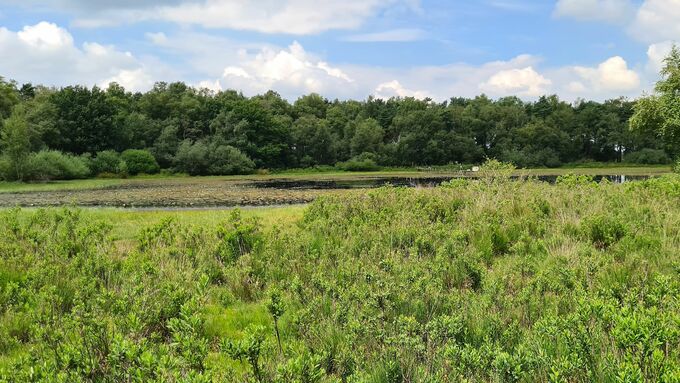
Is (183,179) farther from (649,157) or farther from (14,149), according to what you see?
(649,157)

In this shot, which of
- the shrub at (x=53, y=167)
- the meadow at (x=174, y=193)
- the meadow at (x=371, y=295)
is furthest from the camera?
the shrub at (x=53, y=167)

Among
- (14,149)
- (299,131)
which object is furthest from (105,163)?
(299,131)

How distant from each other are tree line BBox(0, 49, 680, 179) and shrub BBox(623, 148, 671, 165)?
1.03 ft

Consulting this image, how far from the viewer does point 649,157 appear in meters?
102

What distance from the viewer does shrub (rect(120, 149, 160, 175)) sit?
73.4 m

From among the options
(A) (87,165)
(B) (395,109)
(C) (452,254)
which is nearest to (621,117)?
(B) (395,109)

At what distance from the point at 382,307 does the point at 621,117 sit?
130m

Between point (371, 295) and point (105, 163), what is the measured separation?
7329cm

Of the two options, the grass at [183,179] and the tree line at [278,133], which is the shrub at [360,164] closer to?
the tree line at [278,133]

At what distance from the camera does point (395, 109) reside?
132 metres

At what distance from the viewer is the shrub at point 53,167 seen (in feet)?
181

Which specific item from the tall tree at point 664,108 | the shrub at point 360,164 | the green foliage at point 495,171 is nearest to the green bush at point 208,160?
the shrub at point 360,164

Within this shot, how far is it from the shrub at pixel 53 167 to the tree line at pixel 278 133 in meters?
0.18

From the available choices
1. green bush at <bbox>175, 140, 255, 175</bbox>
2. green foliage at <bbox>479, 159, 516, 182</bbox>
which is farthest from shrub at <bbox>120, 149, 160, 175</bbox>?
green foliage at <bbox>479, 159, 516, 182</bbox>
